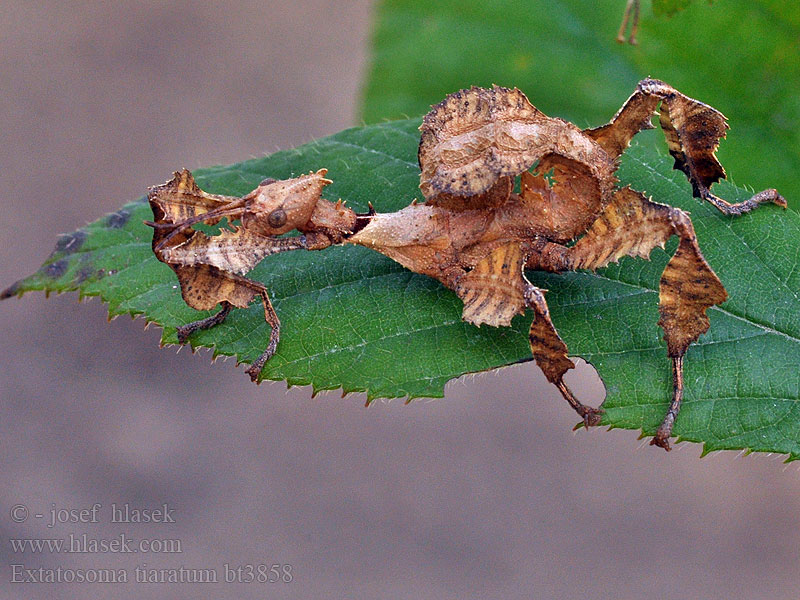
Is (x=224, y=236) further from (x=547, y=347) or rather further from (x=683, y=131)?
(x=683, y=131)

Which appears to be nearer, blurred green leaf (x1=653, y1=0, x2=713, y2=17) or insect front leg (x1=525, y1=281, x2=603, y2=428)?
blurred green leaf (x1=653, y1=0, x2=713, y2=17)

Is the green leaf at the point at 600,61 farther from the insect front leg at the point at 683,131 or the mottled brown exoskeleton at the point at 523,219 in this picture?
the mottled brown exoskeleton at the point at 523,219

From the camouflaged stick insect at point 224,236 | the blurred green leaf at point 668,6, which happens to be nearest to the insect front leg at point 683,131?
the blurred green leaf at point 668,6

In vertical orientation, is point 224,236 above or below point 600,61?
below

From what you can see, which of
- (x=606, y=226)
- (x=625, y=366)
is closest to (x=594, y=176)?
(x=606, y=226)

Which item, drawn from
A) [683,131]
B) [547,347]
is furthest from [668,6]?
[547,347]

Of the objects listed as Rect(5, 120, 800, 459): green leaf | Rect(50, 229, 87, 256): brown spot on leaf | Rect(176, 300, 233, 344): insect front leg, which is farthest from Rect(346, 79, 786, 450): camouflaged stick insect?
Rect(50, 229, 87, 256): brown spot on leaf

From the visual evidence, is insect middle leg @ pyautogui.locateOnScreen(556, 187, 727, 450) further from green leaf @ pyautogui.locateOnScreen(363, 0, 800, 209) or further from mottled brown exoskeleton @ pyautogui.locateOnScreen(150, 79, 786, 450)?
green leaf @ pyautogui.locateOnScreen(363, 0, 800, 209)
